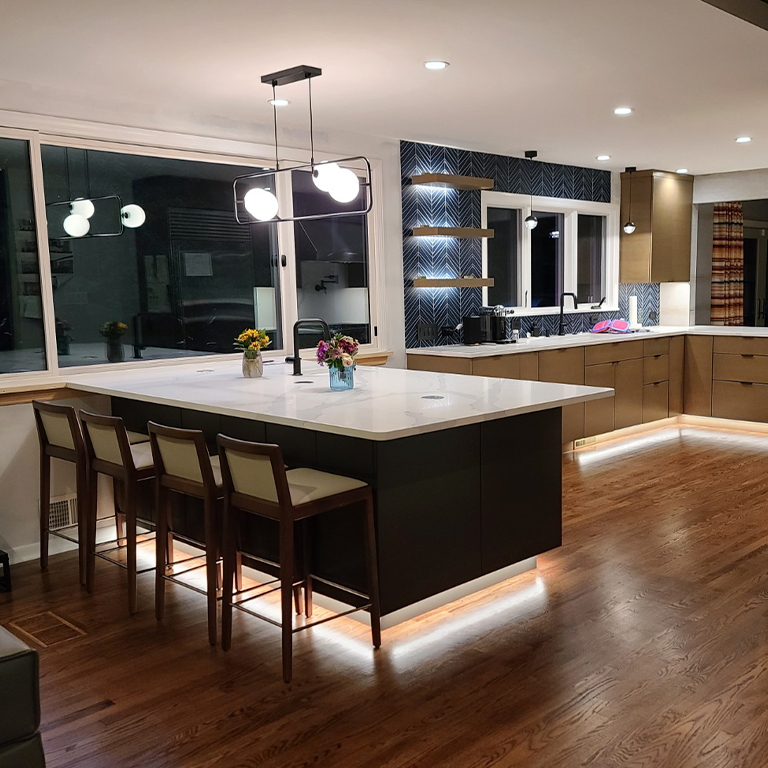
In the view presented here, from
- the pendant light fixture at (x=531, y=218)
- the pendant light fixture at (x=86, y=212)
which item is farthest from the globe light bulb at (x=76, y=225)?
the pendant light fixture at (x=531, y=218)

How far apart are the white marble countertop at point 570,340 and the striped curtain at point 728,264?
263 millimetres

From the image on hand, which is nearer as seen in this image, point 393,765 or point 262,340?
point 393,765

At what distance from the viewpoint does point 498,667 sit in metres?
2.93

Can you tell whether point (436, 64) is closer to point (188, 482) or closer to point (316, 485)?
point (316, 485)

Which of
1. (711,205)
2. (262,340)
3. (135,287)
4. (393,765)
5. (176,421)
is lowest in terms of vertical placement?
(393,765)

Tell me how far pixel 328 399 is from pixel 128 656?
130 centimetres

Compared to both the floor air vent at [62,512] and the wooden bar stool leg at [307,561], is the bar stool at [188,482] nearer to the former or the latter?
the wooden bar stool leg at [307,561]

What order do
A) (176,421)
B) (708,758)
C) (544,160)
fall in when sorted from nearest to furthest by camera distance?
(708,758), (176,421), (544,160)

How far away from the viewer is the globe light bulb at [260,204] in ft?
13.6

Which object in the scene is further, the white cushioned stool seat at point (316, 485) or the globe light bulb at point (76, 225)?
the globe light bulb at point (76, 225)

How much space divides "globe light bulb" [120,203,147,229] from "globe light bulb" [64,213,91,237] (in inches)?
8.7

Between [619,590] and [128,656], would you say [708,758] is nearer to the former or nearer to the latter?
[619,590]

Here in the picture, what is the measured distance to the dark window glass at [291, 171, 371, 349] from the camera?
5.58m

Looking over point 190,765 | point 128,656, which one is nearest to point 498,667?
point 190,765
